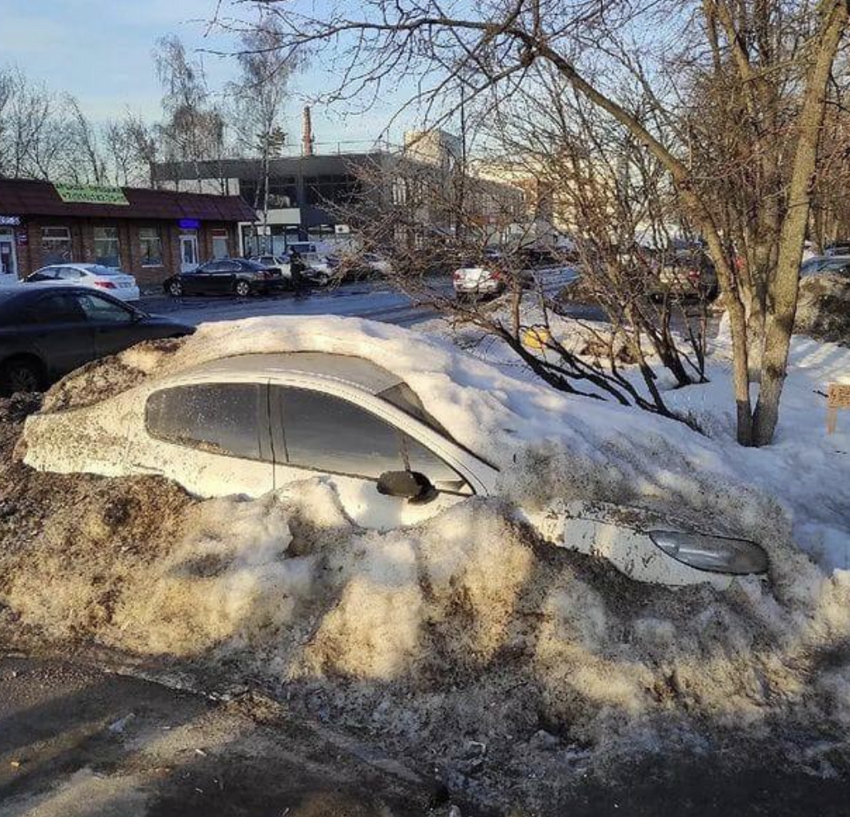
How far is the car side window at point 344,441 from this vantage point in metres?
4.65

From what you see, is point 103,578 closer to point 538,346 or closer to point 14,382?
point 538,346

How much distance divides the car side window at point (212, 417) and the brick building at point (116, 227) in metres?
36.4

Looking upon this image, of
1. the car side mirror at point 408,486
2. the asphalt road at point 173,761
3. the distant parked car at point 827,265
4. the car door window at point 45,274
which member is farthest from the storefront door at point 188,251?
the asphalt road at point 173,761

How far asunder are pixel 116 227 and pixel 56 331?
112 ft

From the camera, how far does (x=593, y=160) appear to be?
8906 millimetres

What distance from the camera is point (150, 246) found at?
154 feet

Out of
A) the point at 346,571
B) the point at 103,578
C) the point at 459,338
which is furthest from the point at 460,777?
the point at 459,338

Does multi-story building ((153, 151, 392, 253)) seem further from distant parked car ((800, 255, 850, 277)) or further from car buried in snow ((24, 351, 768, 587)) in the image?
car buried in snow ((24, 351, 768, 587))

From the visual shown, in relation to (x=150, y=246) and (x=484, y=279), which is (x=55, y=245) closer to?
(x=150, y=246)

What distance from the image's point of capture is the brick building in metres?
38.8

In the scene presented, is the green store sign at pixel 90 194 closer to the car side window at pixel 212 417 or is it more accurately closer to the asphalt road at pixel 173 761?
the car side window at pixel 212 417

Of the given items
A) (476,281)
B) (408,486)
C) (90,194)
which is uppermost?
(90,194)

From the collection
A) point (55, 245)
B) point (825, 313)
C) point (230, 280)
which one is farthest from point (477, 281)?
point (55, 245)

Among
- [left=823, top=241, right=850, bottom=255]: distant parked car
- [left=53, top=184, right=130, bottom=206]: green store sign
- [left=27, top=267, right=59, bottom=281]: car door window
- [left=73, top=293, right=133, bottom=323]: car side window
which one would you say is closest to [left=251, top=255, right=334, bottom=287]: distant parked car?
[left=53, top=184, right=130, bottom=206]: green store sign
